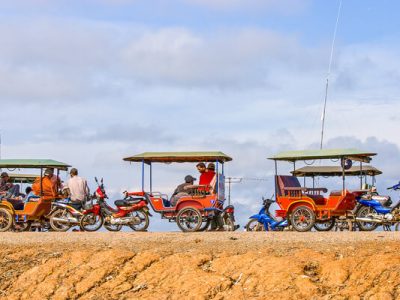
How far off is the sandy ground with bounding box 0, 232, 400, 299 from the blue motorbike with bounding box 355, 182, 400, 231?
21.5 ft

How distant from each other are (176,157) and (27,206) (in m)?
4.79

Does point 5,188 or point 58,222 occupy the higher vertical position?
point 5,188

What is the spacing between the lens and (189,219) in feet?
78.4

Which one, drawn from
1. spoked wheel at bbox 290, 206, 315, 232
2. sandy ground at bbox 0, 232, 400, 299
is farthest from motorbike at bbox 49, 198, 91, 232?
sandy ground at bbox 0, 232, 400, 299

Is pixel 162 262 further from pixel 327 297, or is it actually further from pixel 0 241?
pixel 0 241

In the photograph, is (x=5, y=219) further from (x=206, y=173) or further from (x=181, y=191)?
(x=206, y=173)

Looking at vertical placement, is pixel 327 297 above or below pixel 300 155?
below

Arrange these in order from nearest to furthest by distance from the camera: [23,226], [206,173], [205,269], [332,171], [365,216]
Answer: [205,269]
[206,173]
[365,216]
[23,226]
[332,171]

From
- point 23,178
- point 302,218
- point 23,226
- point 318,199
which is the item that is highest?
point 23,178

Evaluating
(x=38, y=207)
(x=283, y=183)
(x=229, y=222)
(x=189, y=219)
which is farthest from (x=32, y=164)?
(x=283, y=183)

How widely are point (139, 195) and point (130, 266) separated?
9142 millimetres

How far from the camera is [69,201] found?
83.1ft

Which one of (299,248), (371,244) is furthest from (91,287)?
(371,244)

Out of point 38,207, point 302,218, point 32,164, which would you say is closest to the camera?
point 302,218
